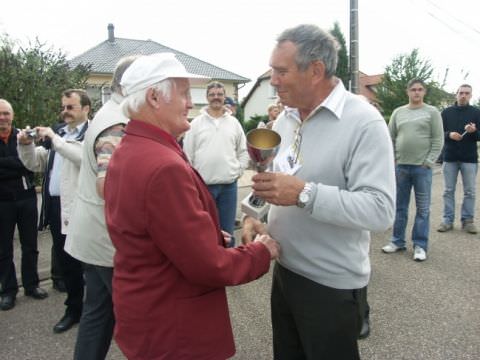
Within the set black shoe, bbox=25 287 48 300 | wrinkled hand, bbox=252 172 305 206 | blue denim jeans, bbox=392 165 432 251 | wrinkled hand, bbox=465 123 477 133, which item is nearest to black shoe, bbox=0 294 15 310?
black shoe, bbox=25 287 48 300

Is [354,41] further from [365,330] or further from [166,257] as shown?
[166,257]

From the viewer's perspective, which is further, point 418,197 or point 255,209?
point 418,197

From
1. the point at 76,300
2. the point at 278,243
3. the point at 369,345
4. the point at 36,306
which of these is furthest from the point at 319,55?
the point at 36,306

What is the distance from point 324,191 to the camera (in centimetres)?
148

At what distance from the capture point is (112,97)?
220 cm

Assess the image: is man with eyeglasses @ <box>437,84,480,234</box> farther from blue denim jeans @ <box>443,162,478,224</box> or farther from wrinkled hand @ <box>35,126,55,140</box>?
wrinkled hand @ <box>35,126,55,140</box>

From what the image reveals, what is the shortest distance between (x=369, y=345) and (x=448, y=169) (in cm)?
387

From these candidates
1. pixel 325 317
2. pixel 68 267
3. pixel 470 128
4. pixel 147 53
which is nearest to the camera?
pixel 325 317

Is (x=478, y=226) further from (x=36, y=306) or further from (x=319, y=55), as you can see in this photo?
(x=36, y=306)

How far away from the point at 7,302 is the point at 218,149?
2586 mm

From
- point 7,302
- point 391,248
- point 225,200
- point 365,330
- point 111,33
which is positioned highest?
point 111,33

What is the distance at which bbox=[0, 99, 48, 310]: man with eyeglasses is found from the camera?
3650 mm

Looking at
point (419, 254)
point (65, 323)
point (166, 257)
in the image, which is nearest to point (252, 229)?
point (166, 257)

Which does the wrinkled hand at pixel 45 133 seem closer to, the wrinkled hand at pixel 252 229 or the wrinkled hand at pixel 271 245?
the wrinkled hand at pixel 252 229
